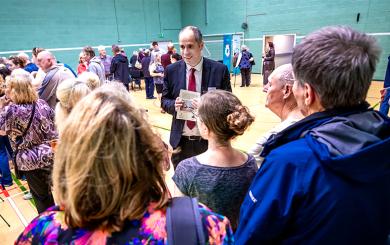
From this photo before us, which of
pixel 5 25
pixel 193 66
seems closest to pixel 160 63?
pixel 193 66

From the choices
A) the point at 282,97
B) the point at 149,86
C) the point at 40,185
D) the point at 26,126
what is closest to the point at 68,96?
the point at 26,126

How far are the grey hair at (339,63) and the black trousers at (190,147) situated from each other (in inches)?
65.0

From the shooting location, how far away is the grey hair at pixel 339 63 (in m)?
0.90

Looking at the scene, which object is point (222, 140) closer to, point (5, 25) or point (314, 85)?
point (314, 85)

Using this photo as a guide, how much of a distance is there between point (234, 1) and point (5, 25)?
11004mm

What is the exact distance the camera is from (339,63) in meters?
0.89

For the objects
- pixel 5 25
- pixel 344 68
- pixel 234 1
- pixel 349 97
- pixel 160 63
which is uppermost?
pixel 234 1

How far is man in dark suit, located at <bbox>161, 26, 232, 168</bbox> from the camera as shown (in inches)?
96.3

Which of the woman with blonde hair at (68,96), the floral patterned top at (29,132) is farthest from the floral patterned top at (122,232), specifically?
the floral patterned top at (29,132)

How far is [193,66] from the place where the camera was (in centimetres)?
249

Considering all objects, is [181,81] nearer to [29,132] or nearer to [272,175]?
[29,132]

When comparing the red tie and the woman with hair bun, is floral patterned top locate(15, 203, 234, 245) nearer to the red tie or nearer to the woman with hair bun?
the woman with hair bun

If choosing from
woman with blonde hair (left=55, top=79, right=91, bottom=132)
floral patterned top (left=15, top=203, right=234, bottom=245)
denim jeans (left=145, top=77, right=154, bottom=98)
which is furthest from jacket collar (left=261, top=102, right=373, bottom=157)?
denim jeans (left=145, top=77, right=154, bottom=98)

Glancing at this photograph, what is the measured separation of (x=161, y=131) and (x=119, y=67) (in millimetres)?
4193
